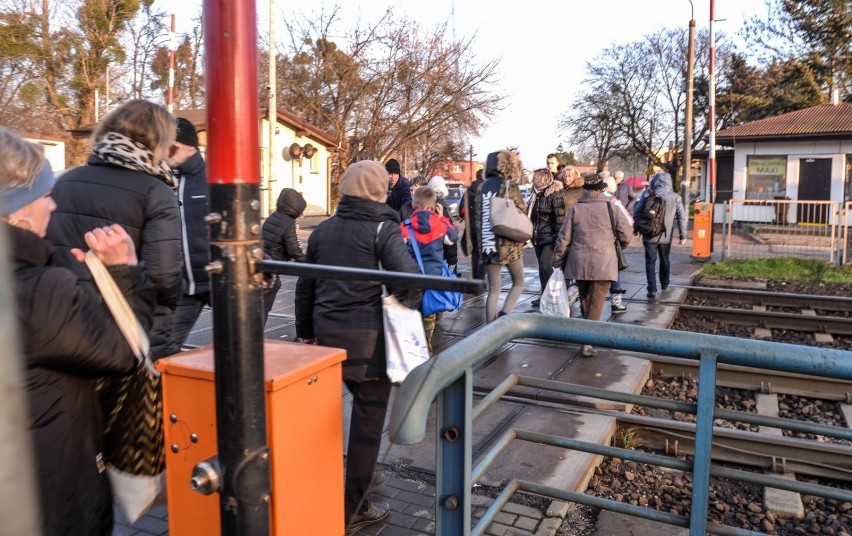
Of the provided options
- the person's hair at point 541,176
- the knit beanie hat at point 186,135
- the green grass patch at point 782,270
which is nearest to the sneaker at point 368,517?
the knit beanie hat at point 186,135

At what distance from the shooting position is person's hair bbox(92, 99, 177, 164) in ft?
9.74

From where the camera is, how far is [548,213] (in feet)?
29.1

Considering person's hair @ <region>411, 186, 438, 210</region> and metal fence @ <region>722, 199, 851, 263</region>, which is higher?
person's hair @ <region>411, 186, 438, 210</region>

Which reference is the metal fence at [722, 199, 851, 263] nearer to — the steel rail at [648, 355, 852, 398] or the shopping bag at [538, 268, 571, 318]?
the steel rail at [648, 355, 852, 398]

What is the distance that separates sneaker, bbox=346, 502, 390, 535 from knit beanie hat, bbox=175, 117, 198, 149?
2.26 metres

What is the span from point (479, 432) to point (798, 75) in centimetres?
3527

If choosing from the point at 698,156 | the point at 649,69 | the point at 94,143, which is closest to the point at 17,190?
the point at 94,143

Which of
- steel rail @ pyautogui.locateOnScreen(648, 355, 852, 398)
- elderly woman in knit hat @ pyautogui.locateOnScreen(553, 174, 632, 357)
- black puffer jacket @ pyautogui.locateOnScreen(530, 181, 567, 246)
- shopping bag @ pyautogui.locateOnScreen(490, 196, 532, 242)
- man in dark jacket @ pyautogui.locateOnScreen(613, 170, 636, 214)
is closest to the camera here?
steel rail @ pyautogui.locateOnScreen(648, 355, 852, 398)

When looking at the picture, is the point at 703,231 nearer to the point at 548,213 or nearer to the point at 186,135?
the point at 548,213

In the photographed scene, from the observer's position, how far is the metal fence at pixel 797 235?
13.7 m

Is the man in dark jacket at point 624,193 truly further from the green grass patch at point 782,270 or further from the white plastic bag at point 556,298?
the white plastic bag at point 556,298

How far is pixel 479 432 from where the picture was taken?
16.0ft

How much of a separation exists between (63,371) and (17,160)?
571mm

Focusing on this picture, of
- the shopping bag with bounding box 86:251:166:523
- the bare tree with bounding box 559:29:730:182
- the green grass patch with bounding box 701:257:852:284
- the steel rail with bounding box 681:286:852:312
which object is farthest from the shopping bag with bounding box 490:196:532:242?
the bare tree with bounding box 559:29:730:182
